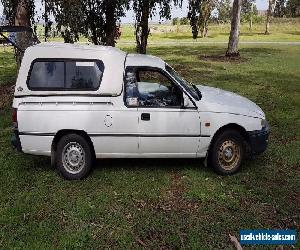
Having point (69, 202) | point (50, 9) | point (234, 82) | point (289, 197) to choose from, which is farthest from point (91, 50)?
point (234, 82)

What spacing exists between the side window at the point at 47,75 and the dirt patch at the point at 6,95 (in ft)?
20.0

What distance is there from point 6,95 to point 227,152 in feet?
31.2

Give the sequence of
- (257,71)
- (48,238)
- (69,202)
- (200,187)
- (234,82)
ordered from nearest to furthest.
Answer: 1. (48,238)
2. (69,202)
3. (200,187)
4. (234,82)
5. (257,71)

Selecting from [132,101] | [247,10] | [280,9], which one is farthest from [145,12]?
[280,9]

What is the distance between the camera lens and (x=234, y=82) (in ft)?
54.1

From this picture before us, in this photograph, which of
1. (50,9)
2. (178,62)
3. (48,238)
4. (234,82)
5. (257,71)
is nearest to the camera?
(48,238)

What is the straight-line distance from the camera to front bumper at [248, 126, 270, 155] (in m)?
7.19

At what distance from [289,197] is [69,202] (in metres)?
3.47

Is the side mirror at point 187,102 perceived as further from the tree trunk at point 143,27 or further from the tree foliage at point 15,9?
the tree trunk at point 143,27

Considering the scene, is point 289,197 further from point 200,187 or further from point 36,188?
point 36,188

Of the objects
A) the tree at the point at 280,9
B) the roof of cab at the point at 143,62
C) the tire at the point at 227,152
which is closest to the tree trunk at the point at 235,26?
the roof of cab at the point at 143,62

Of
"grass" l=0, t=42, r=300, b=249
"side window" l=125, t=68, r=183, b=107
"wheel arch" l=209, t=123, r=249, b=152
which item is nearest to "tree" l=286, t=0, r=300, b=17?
"grass" l=0, t=42, r=300, b=249

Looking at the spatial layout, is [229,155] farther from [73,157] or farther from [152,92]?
[73,157]

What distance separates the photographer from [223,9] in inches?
2854
